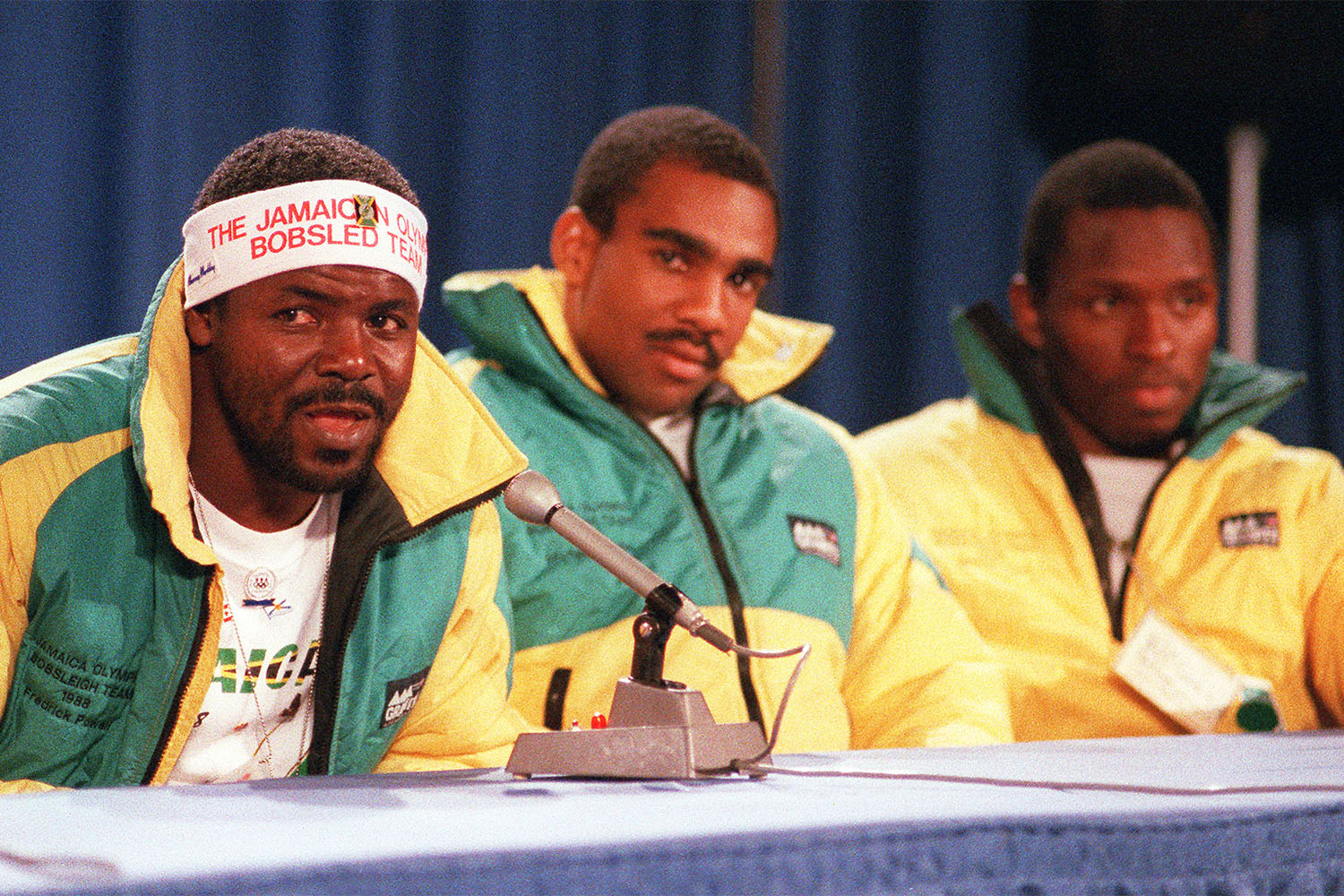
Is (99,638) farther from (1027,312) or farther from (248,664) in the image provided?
(1027,312)

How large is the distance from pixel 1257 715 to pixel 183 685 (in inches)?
54.7

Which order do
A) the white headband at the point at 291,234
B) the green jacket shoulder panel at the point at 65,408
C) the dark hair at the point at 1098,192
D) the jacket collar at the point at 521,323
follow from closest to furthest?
the green jacket shoulder panel at the point at 65,408 < the white headband at the point at 291,234 < the jacket collar at the point at 521,323 < the dark hair at the point at 1098,192

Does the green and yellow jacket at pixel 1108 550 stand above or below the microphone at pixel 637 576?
below

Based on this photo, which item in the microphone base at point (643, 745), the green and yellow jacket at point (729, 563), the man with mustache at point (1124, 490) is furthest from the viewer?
the man with mustache at point (1124, 490)

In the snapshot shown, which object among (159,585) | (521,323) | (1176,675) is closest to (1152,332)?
(1176,675)

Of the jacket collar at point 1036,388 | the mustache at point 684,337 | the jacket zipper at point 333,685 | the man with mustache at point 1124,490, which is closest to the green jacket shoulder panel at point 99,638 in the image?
the jacket zipper at point 333,685

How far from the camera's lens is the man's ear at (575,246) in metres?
1.90

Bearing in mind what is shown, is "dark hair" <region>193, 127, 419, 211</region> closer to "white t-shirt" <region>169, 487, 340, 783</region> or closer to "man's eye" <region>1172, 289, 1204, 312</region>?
"white t-shirt" <region>169, 487, 340, 783</region>

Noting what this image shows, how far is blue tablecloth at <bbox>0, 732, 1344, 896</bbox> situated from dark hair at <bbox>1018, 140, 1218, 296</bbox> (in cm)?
136

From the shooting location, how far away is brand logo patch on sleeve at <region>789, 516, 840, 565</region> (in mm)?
1813

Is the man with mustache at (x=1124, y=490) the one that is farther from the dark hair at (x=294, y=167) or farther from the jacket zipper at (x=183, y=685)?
the jacket zipper at (x=183, y=685)

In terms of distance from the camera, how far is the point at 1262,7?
2656 mm

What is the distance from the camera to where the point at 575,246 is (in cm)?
190

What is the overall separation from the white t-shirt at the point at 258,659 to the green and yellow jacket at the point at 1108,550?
41.3 inches
